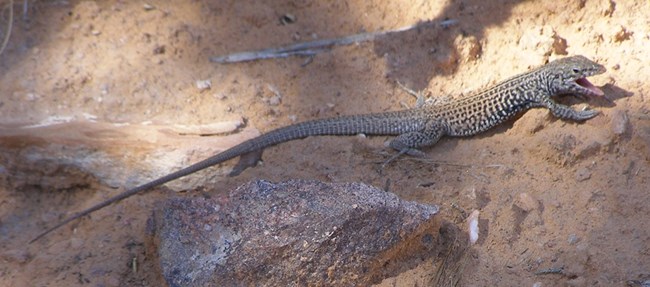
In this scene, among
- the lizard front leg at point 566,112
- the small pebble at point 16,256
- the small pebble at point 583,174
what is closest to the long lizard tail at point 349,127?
the lizard front leg at point 566,112

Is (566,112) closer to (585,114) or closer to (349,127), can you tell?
(585,114)

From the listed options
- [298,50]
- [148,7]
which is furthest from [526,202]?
[148,7]

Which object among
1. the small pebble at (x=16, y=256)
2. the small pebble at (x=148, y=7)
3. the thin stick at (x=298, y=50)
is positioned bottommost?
the small pebble at (x=16, y=256)

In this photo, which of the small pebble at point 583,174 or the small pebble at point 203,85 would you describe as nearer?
the small pebble at point 583,174

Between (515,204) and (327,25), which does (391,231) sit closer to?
(515,204)

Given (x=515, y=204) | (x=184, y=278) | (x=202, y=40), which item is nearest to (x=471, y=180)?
(x=515, y=204)

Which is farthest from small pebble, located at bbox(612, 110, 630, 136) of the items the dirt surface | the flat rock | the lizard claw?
the flat rock

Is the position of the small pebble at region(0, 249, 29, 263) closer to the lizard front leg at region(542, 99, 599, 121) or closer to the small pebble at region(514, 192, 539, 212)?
the small pebble at region(514, 192, 539, 212)

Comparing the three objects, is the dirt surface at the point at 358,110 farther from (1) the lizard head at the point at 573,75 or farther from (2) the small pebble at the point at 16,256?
(1) the lizard head at the point at 573,75
